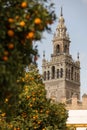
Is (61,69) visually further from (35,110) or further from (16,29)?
(16,29)

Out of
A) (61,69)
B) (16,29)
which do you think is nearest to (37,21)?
(16,29)

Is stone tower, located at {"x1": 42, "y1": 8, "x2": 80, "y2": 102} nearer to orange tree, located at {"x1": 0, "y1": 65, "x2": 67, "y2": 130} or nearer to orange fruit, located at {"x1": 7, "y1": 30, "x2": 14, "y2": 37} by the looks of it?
orange tree, located at {"x1": 0, "y1": 65, "x2": 67, "y2": 130}

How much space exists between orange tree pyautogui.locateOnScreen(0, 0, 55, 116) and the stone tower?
11968 centimetres

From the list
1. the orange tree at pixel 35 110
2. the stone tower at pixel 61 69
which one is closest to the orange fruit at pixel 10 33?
the orange tree at pixel 35 110

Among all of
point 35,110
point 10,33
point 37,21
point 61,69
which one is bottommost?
point 35,110

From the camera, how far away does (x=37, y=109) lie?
66.7ft

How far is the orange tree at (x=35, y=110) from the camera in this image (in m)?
19.3

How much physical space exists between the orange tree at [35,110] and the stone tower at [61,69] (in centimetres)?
10531

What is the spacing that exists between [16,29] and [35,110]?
1301 cm

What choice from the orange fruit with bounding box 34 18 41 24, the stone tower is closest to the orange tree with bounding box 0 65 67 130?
the orange fruit with bounding box 34 18 41 24

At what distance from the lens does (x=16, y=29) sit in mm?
7168

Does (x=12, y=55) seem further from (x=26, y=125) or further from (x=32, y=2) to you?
(x=26, y=125)

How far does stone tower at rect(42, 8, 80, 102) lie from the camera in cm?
12888

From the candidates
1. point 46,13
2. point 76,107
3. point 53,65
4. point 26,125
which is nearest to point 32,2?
point 46,13
